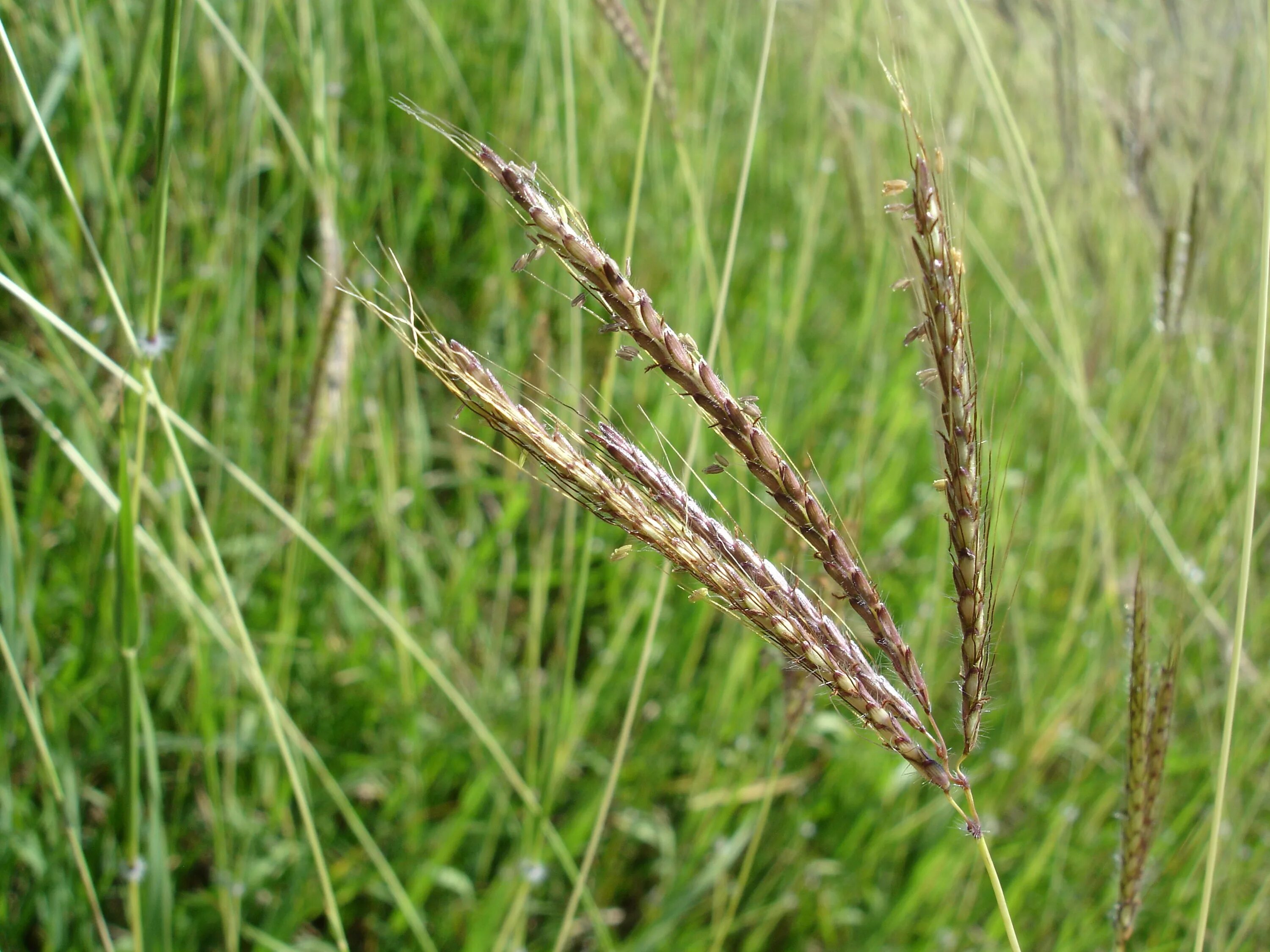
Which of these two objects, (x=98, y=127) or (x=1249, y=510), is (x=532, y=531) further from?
(x=1249, y=510)

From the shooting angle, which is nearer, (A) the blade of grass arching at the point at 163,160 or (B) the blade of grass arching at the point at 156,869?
(A) the blade of grass arching at the point at 163,160

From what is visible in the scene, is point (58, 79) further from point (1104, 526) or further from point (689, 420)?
point (1104, 526)

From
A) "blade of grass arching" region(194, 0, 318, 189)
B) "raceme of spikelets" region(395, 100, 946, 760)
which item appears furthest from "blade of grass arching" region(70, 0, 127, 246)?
"raceme of spikelets" region(395, 100, 946, 760)

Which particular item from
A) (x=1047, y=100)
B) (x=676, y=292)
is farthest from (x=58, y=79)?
(x=1047, y=100)

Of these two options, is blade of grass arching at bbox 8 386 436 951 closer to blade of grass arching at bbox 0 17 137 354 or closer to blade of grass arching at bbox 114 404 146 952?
blade of grass arching at bbox 114 404 146 952

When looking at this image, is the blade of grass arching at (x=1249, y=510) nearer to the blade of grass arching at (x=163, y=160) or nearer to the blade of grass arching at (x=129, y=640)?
the blade of grass arching at (x=163, y=160)

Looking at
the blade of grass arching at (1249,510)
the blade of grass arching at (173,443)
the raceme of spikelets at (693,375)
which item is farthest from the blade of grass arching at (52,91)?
the blade of grass arching at (1249,510)

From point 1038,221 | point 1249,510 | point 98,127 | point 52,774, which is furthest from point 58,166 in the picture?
point 1038,221
